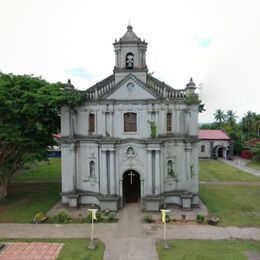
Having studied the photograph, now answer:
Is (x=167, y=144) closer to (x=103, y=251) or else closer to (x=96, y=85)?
(x=96, y=85)

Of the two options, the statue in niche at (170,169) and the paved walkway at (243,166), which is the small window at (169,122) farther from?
the paved walkway at (243,166)

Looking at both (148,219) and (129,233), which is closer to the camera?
(129,233)

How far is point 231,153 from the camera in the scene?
57.3 metres

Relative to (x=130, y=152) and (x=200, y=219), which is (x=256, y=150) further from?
(x=130, y=152)

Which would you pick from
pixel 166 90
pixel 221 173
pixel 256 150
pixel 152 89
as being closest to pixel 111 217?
pixel 152 89

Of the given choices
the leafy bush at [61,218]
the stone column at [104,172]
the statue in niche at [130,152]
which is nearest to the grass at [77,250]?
the leafy bush at [61,218]

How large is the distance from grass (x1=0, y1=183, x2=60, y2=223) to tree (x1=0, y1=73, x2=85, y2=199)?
6.78 ft

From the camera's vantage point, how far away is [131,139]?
955 inches

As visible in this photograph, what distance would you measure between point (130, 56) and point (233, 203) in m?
16.0

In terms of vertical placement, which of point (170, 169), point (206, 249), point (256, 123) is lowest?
point (206, 249)

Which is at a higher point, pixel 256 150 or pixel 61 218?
pixel 256 150

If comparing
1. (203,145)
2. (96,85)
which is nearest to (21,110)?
(96,85)

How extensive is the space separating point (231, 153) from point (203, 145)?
564 centimetres

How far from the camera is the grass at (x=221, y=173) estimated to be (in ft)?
122
